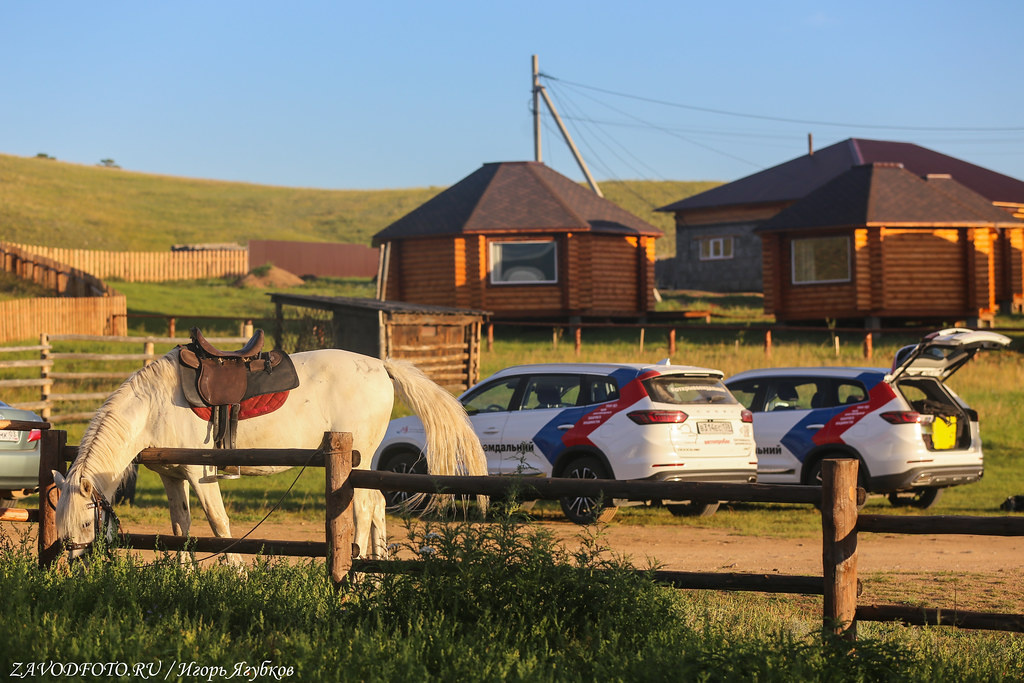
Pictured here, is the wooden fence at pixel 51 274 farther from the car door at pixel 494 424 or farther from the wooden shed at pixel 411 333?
the car door at pixel 494 424

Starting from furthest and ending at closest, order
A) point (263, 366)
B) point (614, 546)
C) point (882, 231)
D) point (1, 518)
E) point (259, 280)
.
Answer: point (259, 280) < point (882, 231) < point (614, 546) < point (263, 366) < point (1, 518)

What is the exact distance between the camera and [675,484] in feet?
19.2

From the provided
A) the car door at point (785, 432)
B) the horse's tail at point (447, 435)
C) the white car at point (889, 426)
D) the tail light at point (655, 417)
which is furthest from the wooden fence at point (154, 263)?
the horse's tail at point (447, 435)

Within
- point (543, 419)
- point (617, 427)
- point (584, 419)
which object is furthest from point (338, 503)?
point (543, 419)

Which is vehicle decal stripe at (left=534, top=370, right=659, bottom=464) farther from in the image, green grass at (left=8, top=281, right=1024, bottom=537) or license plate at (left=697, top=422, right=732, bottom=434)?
green grass at (left=8, top=281, right=1024, bottom=537)

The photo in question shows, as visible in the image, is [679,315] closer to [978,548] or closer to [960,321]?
[960,321]

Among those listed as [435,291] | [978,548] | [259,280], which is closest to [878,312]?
[435,291]

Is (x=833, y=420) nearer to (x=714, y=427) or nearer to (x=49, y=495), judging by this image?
(x=714, y=427)

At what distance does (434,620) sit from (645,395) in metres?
6.76

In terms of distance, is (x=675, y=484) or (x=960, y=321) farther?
(x=960, y=321)

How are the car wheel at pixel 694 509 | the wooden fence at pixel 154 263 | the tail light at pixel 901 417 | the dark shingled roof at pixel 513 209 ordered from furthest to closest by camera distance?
the wooden fence at pixel 154 263 < the dark shingled roof at pixel 513 209 < the car wheel at pixel 694 509 < the tail light at pixel 901 417

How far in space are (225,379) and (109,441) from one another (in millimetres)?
1140

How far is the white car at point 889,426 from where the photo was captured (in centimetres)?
1302

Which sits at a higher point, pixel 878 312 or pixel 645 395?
pixel 878 312
